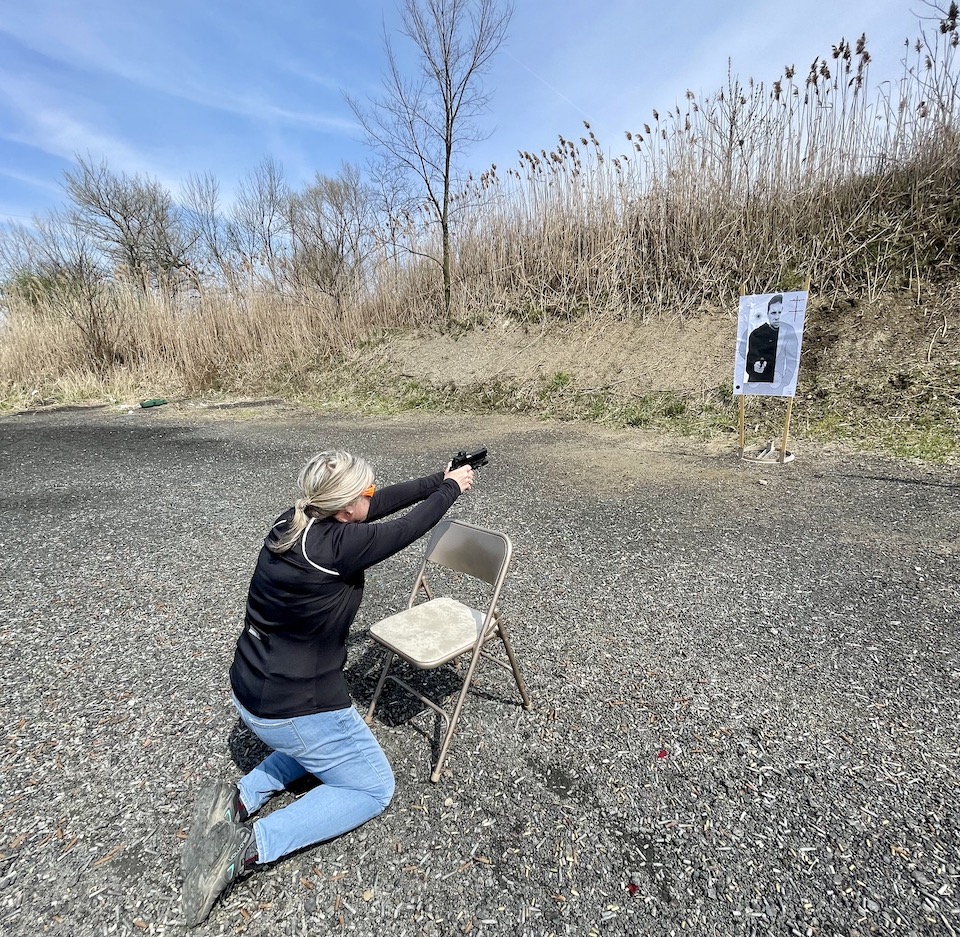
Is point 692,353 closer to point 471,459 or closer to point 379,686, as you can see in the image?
point 471,459

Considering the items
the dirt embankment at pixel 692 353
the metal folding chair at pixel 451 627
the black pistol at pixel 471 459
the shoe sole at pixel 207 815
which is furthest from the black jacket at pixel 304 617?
the dirt embankment at pixel 692 353

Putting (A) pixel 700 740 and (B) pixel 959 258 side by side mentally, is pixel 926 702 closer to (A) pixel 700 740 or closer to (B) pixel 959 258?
(A) pixel 700 740

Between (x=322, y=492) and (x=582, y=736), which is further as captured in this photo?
(x=582, y=736)

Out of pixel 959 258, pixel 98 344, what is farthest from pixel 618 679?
pixel 98 344

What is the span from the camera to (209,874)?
1.64 m

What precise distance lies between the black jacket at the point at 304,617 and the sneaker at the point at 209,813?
0.27 m

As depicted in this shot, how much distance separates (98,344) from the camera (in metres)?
13.9

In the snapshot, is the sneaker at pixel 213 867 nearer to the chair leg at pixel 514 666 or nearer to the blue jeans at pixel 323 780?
the blue jeans at pixel 323 780

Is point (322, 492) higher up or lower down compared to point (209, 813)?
higher up

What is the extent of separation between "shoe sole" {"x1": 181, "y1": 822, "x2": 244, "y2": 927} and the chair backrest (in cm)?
127

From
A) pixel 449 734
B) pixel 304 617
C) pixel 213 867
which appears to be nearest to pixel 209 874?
pixel 213 867

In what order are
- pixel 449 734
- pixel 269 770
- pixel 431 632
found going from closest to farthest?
pixel 269 770 < pixel 449 734 < pixel 431 632

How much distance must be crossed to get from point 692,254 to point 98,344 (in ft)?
46.3

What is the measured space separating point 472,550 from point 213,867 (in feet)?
4.76
